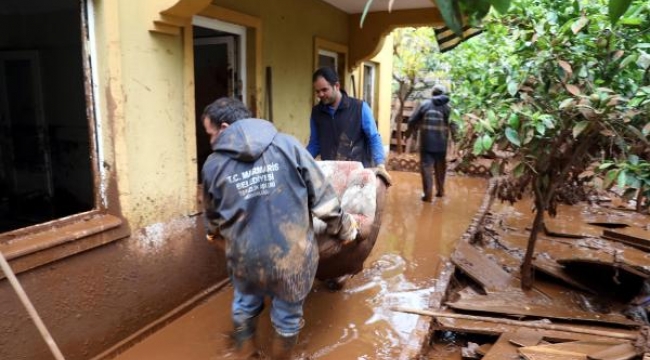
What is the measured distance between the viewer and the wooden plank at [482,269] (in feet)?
14.5

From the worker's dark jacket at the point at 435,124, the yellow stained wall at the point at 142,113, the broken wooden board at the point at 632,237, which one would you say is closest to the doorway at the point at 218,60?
the yellow stained wall at the point at 142,113

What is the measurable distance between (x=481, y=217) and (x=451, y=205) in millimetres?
1429

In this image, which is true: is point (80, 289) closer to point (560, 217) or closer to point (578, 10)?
point (578, 10)

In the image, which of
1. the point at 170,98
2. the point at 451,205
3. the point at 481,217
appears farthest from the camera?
the point at 451,205

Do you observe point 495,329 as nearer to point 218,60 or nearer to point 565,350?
point 565,350

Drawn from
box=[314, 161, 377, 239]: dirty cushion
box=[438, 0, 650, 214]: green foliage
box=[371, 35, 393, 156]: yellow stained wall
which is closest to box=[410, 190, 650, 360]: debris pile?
box=[314, 161, 377, 239]: dirty cushion

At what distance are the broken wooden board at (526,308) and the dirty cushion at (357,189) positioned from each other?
3.74 ft

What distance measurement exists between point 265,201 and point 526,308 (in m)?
2.61

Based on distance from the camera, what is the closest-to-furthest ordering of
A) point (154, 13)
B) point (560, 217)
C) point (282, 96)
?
point (154, 13) → point (282, 96) → point (560, 217)

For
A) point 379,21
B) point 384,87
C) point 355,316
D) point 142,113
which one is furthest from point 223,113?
point 384,87

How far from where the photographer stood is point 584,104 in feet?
10.7

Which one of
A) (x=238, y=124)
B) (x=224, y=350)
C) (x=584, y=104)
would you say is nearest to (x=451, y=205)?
(x=584, y=104)

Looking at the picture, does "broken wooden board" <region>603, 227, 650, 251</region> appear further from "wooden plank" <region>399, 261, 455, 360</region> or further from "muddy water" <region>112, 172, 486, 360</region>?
"wooden plank" <region>399, 261, 455, 360</region>

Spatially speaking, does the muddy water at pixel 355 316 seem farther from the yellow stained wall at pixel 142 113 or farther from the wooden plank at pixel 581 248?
the yellow stained wall at pixel 142 113
